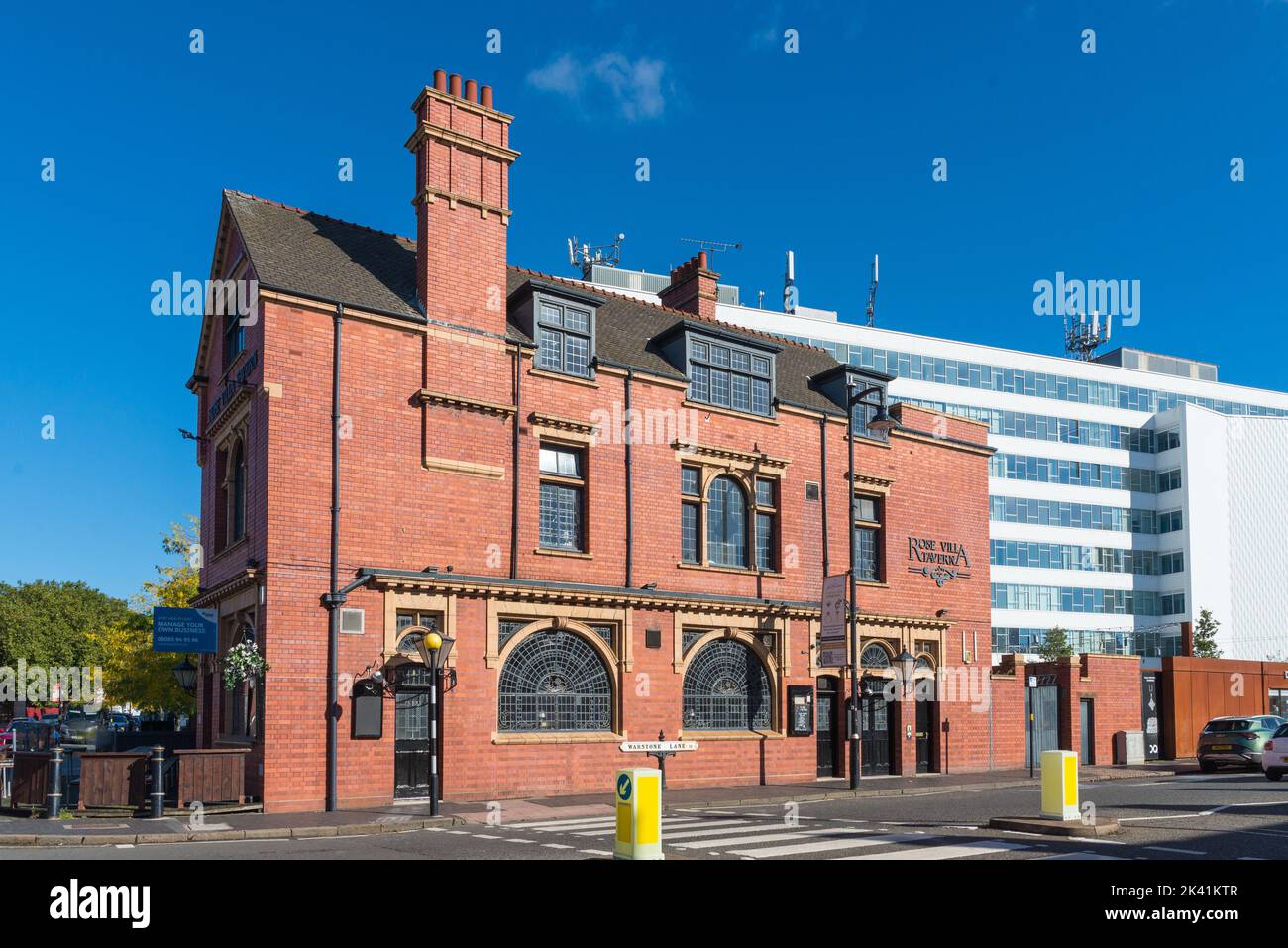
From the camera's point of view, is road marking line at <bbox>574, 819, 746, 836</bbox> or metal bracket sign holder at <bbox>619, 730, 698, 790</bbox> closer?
road marking line at <bbox>574, 819, 746, 836</bbox>

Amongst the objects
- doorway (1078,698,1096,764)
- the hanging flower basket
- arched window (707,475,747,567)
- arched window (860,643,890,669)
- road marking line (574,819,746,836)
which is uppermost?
arched window (707,475,747,567)

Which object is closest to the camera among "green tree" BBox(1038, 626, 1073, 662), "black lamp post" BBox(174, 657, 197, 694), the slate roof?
the slate roof

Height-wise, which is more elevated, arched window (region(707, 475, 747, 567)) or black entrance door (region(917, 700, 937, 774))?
arched window (region(707, 475, 747, 567))

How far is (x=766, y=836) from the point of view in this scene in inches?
616

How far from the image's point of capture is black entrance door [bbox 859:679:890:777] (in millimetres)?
29188

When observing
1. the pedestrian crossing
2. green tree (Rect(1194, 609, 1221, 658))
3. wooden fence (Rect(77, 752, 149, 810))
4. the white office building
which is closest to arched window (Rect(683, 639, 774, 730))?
the pedestrian crossing

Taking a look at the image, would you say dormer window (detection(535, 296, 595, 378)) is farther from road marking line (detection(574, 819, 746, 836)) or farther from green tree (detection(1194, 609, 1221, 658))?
green tree (detection(1194, 609, 1221, 658))

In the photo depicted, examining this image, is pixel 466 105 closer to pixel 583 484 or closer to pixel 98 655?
pixel 583 484

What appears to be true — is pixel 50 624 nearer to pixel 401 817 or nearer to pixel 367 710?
pixel 367 710

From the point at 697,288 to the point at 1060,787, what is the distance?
18.5 m

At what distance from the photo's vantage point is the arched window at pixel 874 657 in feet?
96.4

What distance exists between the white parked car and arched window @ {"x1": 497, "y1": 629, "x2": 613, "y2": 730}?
15.7 m

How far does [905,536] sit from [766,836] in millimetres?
16154

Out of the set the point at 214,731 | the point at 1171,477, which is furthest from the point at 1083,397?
the point at 214,731
